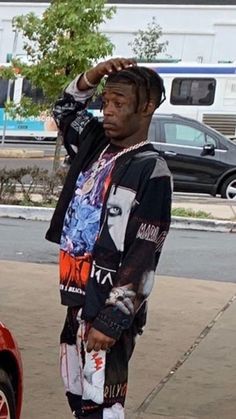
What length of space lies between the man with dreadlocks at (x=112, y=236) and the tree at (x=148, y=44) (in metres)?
29.7

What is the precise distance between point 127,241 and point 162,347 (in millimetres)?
3018

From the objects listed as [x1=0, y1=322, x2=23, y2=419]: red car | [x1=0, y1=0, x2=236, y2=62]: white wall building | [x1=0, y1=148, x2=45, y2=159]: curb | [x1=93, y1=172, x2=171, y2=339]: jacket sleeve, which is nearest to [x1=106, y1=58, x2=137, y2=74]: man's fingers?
[x1=93, y1=172, x2=171, y2=339]: jacket sleeve

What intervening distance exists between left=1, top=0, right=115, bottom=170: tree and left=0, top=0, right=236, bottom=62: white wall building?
68.3 feet

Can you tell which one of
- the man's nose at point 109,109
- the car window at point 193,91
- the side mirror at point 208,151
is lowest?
the car window at point 193,91

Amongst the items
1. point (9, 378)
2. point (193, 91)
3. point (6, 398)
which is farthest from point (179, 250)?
point (193, 91)

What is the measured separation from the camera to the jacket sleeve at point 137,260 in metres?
3.06

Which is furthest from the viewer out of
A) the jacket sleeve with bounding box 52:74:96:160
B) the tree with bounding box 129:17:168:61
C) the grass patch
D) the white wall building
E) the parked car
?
the white wall building

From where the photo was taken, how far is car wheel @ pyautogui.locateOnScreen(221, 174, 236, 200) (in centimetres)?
1523

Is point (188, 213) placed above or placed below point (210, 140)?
below

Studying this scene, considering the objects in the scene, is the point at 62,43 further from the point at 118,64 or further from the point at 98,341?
the point at 98,341

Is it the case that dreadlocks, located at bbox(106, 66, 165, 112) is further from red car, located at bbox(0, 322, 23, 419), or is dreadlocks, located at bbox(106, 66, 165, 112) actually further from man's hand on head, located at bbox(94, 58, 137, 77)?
red car, located at bbox(0, 322, 23, 419)

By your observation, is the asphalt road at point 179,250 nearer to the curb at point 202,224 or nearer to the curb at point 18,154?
the curb at point 202,224

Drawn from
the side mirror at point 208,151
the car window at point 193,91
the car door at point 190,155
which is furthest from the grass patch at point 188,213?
the car window at point 193,91

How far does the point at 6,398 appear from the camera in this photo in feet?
11.9
